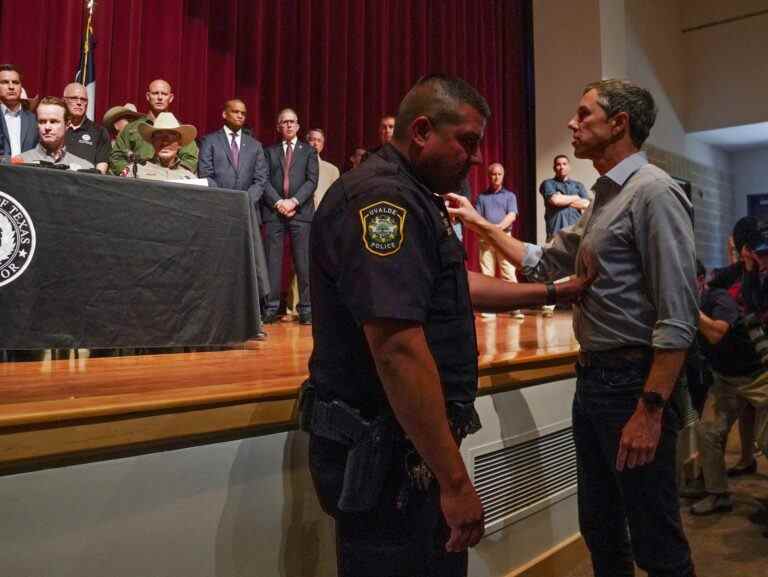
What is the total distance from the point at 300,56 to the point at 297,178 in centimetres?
190

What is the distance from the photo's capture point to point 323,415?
3.33 feet

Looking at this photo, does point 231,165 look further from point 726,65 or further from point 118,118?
point 726,65

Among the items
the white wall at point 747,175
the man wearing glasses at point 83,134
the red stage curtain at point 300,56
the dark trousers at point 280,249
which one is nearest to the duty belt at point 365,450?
the man wearing glasses at point 83,134

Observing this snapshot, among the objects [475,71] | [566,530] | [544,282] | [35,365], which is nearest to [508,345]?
A: [566,530]

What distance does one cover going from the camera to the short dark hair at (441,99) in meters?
1.00

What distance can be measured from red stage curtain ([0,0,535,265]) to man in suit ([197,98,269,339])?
1112 millimetres

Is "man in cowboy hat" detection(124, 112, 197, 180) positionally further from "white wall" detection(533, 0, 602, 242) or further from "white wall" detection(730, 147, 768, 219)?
"white wall" detection(730, 147, 768, 219)

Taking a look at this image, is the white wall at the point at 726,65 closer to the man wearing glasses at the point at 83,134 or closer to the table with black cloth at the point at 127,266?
the man wearing glasses at the point at 83,134

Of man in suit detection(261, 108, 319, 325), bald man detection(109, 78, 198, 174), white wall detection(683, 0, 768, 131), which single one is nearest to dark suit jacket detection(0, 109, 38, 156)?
bald man detection(109, 78, 198, 174)

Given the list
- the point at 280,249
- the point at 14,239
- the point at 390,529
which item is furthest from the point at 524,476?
the point at 280,249

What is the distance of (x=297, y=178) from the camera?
425 centimetres

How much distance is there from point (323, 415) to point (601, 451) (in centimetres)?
78

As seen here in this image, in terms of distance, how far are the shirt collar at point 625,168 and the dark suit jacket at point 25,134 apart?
305cm

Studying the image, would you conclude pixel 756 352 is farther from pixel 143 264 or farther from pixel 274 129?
pixel 274 129
